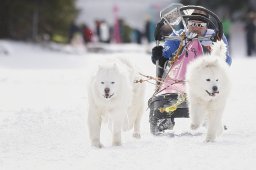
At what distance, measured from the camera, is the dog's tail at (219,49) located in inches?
321

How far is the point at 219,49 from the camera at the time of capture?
324 inches

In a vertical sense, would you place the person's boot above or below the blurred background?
below

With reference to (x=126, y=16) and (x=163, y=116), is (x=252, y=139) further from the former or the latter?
(x=126, y=16)

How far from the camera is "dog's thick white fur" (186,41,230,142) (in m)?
7.21

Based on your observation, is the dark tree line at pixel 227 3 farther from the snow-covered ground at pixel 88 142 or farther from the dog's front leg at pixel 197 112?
the dog's front leg at pixel 197 112

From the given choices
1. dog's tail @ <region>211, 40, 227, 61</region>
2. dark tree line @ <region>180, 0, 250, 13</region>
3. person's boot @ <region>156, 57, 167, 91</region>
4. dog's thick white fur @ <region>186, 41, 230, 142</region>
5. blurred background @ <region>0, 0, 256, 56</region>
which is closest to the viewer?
dog's thick white fur @ <region>186, 41, 230, 142</region>

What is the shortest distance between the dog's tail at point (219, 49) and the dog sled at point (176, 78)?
79 millimetres

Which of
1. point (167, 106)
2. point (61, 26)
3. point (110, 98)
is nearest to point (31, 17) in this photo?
point (61, 26)

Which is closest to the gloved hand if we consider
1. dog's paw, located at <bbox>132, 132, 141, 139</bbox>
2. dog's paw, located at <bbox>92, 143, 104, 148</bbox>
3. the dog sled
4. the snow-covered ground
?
the dog sled

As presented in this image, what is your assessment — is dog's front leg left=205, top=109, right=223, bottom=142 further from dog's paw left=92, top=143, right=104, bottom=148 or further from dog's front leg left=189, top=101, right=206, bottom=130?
dog's paw left=92, top=143, right=104, bottom=148

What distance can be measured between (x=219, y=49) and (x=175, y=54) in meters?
0.59

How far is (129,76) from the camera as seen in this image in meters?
7.66

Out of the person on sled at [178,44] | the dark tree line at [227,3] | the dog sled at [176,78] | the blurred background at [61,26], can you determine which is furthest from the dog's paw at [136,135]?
the dark tree line at [227,3]

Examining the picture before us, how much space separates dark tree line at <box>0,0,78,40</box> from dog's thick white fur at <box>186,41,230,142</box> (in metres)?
28.6
